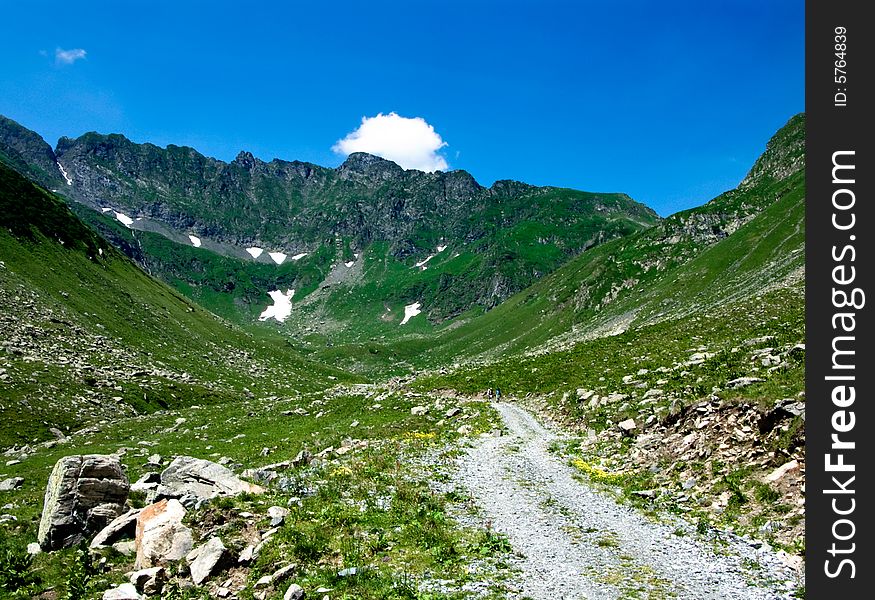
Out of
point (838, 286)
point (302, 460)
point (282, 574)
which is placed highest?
point (838, 286)

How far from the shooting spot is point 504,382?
4525 cm

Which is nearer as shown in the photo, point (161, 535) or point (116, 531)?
point (161, 535)

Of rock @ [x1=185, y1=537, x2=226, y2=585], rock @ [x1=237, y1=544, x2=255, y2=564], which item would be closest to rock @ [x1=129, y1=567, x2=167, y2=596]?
rock @ [x1=185, y1=537, x2=226, y2=585]

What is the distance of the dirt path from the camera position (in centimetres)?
988

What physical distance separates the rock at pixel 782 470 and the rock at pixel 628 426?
338 inches

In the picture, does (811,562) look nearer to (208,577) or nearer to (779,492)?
(779,492)

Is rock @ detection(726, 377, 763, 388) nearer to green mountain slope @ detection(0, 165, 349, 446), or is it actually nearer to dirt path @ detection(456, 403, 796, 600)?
dirt path @ detection(456, 403, 796, 600)

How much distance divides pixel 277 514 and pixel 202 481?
5106 mm

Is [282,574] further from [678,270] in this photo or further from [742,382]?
[678,270]

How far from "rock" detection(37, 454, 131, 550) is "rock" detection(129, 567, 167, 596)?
4279 mm

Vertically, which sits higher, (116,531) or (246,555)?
(246,555)

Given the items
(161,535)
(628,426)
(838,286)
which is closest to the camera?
(838,286)

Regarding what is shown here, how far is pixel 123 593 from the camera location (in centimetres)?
1039

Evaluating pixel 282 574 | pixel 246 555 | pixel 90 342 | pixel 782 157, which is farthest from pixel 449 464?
pixel 782 157
